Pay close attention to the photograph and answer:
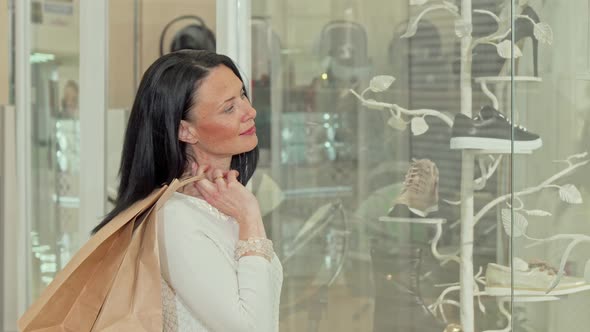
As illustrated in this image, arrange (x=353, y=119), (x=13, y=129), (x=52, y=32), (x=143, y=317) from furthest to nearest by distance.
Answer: (x=13, y=129) → (x=52, y=32) → (x=353, y=119) → (x=143, y=317)

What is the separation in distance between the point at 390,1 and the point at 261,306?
961 millimetres

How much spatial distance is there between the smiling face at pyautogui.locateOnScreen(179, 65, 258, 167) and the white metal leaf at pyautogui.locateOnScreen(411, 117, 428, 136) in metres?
0.56

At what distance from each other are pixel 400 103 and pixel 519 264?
1.59 ft

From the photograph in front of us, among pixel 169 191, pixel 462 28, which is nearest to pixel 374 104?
pixel 462 28

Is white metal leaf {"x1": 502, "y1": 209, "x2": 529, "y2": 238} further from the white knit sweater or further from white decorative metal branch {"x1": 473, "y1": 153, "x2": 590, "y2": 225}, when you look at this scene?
the white knit sweater

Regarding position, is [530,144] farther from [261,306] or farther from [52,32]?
[52,32]

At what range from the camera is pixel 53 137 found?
12.5 feet

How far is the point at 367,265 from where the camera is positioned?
2.29 meters

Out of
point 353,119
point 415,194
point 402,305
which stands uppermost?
point 353,119

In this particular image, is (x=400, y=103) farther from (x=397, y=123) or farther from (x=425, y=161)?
(x=425, y=161)

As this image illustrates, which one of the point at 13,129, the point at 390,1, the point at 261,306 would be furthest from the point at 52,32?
the point at 261,306

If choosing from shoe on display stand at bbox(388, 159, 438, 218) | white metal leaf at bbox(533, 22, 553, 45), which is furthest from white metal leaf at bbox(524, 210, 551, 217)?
white metal leaf at bbox(533, 22, 553, 45)

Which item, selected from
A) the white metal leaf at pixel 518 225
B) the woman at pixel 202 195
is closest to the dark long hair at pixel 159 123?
the woman at pixel 202 195

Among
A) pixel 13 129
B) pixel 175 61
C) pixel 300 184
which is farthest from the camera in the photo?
pixel 13 129
